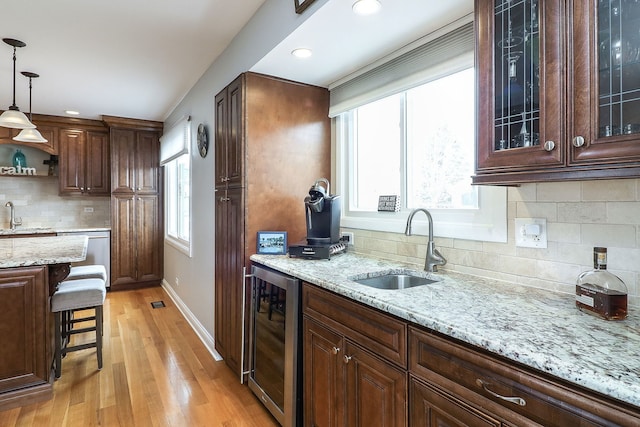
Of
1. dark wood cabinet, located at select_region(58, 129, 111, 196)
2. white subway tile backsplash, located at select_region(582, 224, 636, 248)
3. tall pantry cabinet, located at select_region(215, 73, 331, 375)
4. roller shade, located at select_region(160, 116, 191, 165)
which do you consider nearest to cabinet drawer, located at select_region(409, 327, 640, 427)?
white subway tile backsplash, located at select_region(582, 224, 636, 248)

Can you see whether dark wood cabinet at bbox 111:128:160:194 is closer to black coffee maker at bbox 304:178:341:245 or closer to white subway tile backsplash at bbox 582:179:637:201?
black coffee maker at bbox 304:178:341:245

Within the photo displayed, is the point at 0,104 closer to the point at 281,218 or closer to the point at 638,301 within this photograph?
the point at 281,218

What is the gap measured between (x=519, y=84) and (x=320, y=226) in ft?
4.49

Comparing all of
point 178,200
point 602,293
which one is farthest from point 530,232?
point 178,200

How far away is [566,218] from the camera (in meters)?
1.36

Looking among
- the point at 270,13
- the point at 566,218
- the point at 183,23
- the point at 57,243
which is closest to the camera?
the point at 566,218

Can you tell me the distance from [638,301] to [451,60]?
1259 mm

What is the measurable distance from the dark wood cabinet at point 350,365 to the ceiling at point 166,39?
4.40 feet

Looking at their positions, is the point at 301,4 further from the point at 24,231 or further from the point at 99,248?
the point at 24,231

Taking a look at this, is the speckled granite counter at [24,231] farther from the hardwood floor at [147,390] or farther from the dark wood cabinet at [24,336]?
the dark wood cabinet at [24,336]

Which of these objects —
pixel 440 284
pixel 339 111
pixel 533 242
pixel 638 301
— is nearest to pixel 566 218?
pixel 533 242

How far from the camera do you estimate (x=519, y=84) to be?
3.92 ft

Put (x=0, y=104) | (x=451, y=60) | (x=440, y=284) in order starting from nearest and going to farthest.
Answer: (x=440, y=284)
(x=451, y=60)
(x=0, y=104)

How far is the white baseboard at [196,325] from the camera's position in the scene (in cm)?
304
